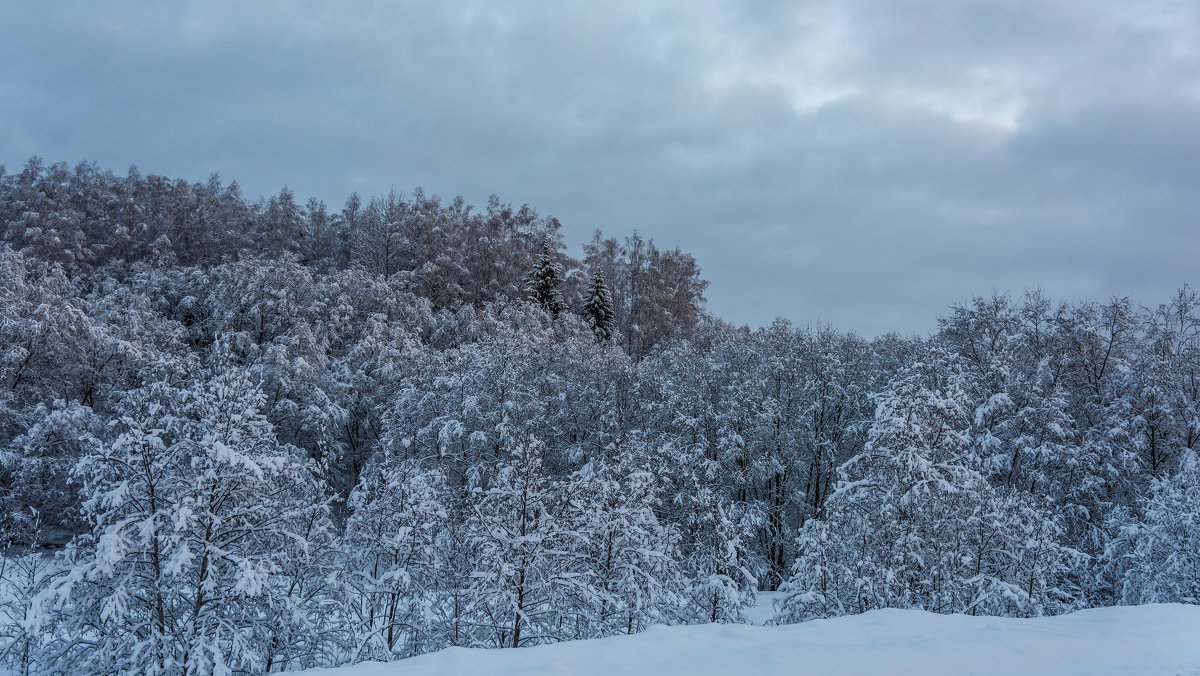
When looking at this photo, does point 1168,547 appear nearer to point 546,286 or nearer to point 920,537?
point 920,537

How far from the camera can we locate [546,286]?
4172 cm

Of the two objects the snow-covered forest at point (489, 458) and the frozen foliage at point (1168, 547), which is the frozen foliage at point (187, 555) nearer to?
the snow-covered forest at point (489, 458)

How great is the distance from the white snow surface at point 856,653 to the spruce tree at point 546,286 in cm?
3361

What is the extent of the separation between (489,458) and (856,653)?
59.6 ft

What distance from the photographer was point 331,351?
102 ft

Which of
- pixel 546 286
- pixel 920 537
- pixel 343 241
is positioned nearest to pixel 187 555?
pixel 920 537

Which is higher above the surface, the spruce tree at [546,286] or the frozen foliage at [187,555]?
the spruce tree at [546,286]

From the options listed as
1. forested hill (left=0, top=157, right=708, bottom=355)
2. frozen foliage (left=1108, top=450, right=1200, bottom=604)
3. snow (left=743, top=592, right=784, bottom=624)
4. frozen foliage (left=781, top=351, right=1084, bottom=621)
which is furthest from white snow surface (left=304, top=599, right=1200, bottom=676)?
forested hill (left=0, top=157, right=708, bottom=355)

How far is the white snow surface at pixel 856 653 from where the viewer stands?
565 centimetres

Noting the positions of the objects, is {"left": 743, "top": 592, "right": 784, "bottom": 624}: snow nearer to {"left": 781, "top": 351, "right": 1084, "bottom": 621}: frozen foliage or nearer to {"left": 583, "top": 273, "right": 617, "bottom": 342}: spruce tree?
{"left": 781, "top": 351, "right": 1084, "bottom": 621}: frozen foliage

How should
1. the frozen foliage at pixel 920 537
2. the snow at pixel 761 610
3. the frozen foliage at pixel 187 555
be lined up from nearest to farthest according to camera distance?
the frozen foliage at pixel 187 555 → the frozen foliage at pixel 920 537 → the snow at pixel 761 610

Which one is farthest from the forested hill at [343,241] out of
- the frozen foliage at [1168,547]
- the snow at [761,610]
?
the frozen foliage at [1168,547]

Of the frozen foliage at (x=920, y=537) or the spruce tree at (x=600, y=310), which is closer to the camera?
the frozen foliage at (x=920, y=537)

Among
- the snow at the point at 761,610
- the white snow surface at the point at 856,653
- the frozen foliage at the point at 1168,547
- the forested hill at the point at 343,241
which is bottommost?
the snow at the point at 761,610
